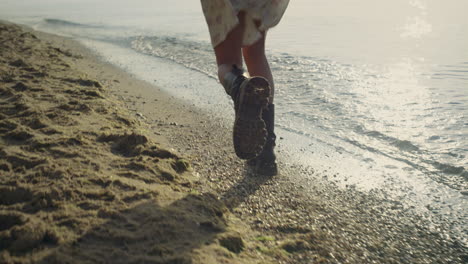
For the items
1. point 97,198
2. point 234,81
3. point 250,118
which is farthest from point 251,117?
point 97,198

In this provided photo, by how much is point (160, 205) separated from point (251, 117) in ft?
1.99

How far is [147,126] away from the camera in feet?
9.30

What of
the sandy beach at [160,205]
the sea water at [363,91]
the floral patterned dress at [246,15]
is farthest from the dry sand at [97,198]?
the sea water at [363,91]

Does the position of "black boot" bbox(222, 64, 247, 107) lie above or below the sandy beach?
above

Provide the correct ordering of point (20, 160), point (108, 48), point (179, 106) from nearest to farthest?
point (20, 160) → point (179, 106) → point (108, 48)

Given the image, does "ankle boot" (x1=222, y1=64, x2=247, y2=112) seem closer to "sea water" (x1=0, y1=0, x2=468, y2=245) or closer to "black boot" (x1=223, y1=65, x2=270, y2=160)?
"black boot" (x1=223, y1=65, x2=270, y2=160)

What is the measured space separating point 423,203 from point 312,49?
16.1 feet

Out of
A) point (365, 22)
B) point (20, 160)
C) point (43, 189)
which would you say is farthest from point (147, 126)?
point (365, 22)

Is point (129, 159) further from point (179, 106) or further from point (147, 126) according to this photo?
point (179, 106)

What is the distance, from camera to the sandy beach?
1.29 m

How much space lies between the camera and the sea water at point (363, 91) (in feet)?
7.61

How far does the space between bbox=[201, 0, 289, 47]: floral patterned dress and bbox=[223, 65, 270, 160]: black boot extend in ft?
1.06

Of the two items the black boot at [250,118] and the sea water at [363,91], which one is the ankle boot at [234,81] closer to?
the black boot at [250,118]

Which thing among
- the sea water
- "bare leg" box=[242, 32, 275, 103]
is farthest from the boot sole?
the sea water
